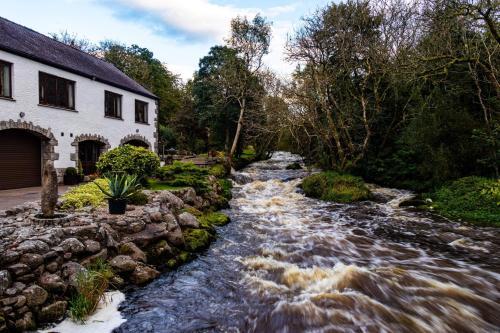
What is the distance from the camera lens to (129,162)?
511 inches

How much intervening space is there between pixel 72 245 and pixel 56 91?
12856mm

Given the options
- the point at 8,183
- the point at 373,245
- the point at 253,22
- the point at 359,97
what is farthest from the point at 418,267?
the point at 253,22

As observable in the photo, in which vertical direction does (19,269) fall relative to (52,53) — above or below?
below

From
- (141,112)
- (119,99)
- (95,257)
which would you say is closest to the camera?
(95,257)

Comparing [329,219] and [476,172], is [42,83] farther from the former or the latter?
[476,172]

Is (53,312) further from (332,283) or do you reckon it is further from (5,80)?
(5,80)

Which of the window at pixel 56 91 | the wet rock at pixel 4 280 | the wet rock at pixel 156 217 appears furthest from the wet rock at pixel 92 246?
the window at pixel 56 91

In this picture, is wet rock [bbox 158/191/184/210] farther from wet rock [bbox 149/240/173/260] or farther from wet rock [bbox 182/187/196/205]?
wet rock [bbox 149/240/173/260]

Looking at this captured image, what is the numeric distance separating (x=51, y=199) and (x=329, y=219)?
9.16m

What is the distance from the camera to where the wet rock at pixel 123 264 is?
635cm

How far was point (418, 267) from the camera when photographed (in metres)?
7.15

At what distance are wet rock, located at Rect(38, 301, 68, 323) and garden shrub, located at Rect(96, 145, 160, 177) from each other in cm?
840

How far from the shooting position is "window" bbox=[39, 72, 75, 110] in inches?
592

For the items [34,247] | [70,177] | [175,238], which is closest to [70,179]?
[70,177]
